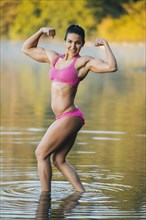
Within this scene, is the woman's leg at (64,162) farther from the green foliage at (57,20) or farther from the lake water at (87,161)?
the green foliage at (57,20)

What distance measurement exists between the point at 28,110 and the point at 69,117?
1192cm

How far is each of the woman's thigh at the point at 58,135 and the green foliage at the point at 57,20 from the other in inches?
3677

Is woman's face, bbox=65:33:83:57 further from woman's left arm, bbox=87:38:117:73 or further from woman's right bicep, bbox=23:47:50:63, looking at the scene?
woman's right bicep, bbox=23:47:50:63

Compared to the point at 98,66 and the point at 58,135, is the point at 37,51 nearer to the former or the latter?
the point at 98,66

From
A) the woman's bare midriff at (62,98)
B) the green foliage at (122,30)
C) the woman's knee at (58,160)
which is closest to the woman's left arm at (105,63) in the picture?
the woman's bare midriff at (62,98)

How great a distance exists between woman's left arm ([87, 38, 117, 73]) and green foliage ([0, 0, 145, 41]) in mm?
93385

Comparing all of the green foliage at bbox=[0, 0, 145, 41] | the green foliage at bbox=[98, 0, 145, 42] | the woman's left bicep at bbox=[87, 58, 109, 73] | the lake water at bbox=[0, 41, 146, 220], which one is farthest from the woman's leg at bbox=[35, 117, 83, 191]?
the green foliage at bbox=[0, 0, 145, 41]

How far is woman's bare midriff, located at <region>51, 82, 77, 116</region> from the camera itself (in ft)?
38.3

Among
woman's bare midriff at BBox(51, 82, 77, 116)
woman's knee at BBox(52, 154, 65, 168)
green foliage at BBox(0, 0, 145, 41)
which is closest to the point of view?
woman's bare midriff at BBox(51, 82, 77, 116)

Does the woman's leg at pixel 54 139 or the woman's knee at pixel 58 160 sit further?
the woman's knee at pixel 58 160

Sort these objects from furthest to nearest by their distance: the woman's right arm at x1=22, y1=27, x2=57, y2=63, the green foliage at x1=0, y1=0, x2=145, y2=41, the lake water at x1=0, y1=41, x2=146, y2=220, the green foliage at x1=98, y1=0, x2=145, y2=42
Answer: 1. the green foliage at x1=0, y1=0, x2=145, y2=41
2. the green foliage at x1=98, y1=0, x2=145, y2=42
3. the woman's right arm at x1=22, y1=27, x2=57, y2=63
4. the lake water at x1=0, y1=41, x2=146, y2=220

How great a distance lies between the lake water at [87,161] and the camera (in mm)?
10891

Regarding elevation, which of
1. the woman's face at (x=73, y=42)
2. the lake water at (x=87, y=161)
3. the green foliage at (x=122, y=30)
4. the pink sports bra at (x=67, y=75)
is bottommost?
the green foliage at (x=122, y=30)

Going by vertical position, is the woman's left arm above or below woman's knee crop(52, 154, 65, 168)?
above
